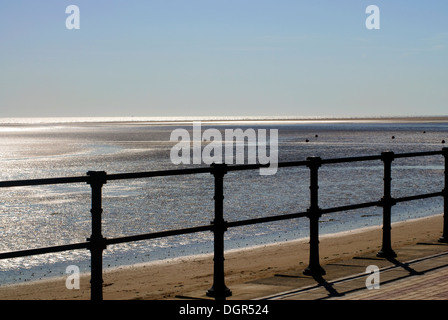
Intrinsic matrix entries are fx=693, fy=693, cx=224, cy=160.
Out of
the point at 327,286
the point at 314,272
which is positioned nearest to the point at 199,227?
the point at 327,286

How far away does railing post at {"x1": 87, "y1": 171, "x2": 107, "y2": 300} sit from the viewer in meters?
6.58

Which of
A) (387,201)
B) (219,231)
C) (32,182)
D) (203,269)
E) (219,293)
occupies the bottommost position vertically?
(203,269)

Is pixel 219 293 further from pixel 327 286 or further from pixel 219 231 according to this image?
pixel 327 286

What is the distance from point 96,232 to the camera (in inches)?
262

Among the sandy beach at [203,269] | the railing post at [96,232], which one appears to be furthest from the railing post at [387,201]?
the railing post at [96,232]

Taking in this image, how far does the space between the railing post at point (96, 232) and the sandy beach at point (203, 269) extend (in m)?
1.22

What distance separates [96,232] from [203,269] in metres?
4.92

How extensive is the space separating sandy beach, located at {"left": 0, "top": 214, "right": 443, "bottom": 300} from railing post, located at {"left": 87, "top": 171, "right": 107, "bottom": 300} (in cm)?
122

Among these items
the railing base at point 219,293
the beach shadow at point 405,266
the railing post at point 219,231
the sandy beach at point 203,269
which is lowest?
the sandy beach at point 203,269

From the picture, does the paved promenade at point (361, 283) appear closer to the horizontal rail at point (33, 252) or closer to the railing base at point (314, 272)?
the railing base at point (314, 272)

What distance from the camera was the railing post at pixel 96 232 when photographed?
6.58m
